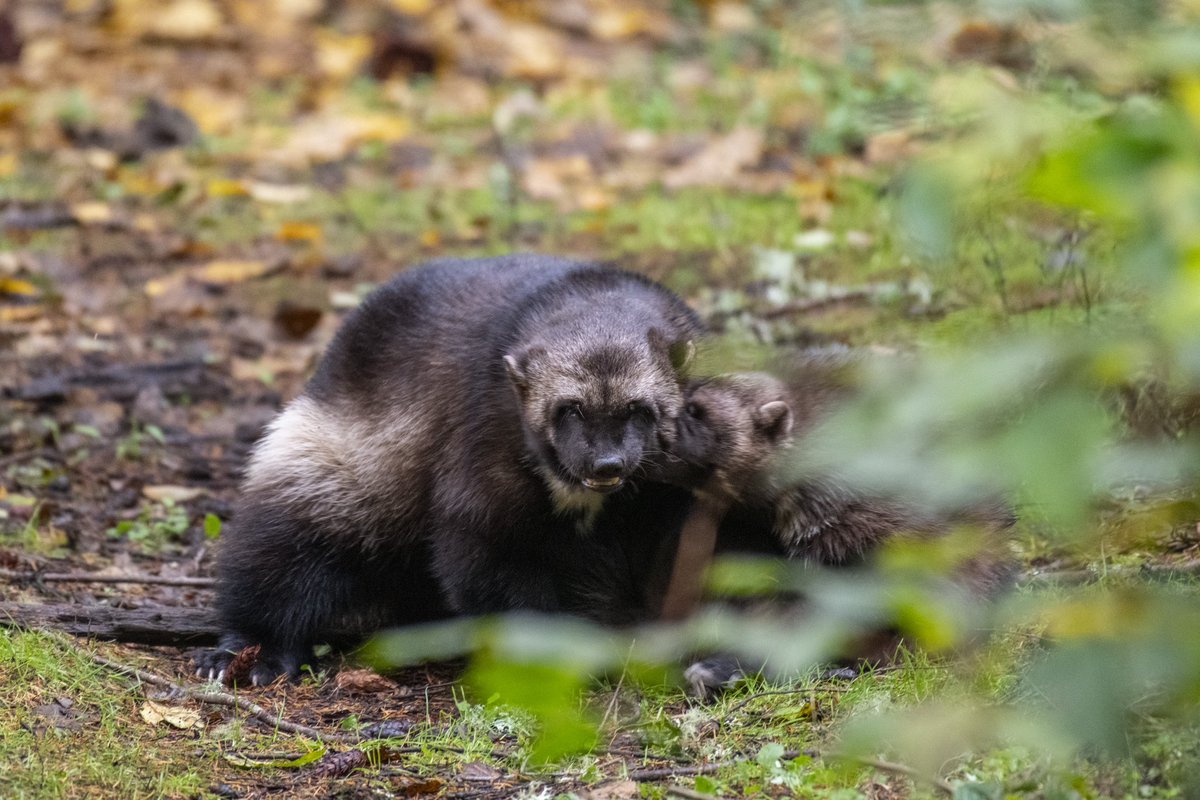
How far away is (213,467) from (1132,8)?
594cm

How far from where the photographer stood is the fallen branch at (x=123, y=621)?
484 cm

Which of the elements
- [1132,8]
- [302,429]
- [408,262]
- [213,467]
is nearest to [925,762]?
[1132,8]

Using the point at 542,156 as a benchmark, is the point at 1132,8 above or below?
above

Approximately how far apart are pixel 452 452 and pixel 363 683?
87cm

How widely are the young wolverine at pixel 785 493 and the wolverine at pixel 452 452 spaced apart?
0.17 m

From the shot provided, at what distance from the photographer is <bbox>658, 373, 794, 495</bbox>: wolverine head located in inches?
185

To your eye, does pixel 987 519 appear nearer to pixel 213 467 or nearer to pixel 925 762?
pixel 925 762

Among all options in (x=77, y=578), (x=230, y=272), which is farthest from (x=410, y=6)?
(x=77, y=578)

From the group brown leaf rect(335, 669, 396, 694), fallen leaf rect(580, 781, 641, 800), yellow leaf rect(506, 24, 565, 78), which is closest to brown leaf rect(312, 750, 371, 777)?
fallen leaf rect(580, 781, 641, 800)

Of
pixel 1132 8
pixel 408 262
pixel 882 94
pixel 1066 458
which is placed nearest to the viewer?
pixel 1066 458

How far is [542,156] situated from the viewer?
10828 millimetres

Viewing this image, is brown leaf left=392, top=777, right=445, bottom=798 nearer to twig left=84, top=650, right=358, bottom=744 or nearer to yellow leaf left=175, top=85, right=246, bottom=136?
twig left=84, top=650, right=358, bottom=744

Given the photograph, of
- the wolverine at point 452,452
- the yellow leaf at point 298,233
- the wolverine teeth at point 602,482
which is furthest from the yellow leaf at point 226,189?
the wolverine teeth at point 602,482

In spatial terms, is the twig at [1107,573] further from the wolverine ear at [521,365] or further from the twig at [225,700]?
the twig at [225,700]
